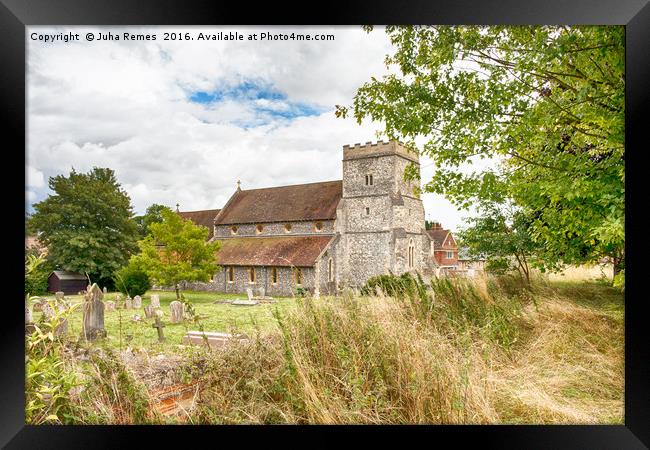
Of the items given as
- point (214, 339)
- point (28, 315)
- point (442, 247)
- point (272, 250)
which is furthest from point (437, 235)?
Answer: point (28, 315)

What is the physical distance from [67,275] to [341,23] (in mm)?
3885

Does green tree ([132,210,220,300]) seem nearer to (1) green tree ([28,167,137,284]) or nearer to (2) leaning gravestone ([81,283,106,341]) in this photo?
(1) green tree ([28,167,137,284])

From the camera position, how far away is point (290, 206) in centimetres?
941

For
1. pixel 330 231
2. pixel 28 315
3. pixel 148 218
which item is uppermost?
pixel 148 218

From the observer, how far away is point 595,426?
246 cm

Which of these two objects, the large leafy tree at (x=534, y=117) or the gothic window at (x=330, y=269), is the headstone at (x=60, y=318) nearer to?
the large leafy tree at (x=534, y=117)

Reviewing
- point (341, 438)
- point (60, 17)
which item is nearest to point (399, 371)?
point (341, 438)

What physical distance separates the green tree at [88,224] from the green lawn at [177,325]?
21.9 inches

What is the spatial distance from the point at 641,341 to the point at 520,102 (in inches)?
91.9

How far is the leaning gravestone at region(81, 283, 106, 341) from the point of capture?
11.0ft

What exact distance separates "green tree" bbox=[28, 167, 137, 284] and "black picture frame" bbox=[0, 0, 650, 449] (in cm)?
131

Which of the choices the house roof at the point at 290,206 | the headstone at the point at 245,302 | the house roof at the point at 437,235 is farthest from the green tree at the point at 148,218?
the house roof at the point at 437,235

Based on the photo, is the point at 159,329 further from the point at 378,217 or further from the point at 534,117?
the point at 378,217

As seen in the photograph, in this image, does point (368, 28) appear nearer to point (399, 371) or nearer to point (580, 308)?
point (399, 371)
